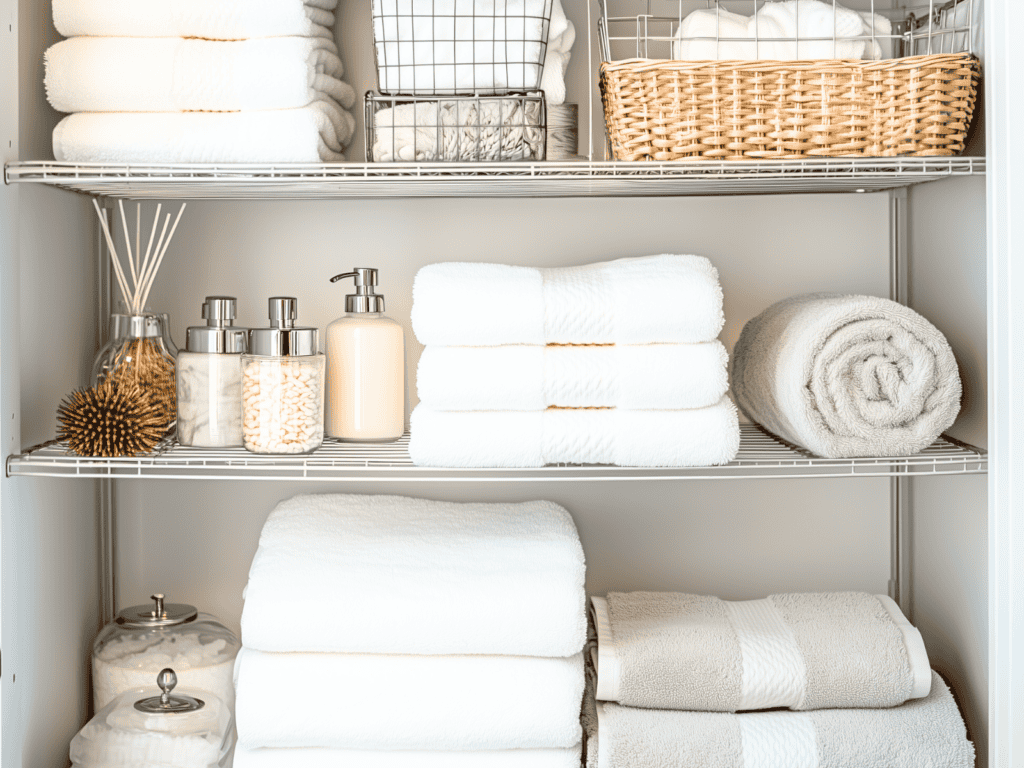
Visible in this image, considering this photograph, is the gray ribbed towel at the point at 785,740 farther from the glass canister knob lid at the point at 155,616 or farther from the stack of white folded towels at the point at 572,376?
the glass canister knob lid at the point at 155,616

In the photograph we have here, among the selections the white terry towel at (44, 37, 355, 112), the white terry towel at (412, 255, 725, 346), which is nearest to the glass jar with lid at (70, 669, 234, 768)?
the white terry towel at (412, 255, 725, 346)

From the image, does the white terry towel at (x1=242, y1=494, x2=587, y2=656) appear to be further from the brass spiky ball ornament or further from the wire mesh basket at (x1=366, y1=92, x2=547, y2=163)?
the wire mesh basket at (x1=366, y1=92, x2=547, y2=163)

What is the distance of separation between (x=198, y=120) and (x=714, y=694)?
0.82 meters

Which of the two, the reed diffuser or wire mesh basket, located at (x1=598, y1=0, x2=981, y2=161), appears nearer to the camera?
wire mesh basket, located at (x1=598, y1=0, x2=981, y2=161)

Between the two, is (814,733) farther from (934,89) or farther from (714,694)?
(934,89)

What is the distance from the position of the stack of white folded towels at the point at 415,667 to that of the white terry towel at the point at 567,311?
25cm

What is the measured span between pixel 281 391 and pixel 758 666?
0.58 m

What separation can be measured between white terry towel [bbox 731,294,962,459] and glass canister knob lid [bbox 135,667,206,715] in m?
0.72

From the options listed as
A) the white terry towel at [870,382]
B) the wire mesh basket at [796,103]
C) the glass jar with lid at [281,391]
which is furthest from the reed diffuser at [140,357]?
the white terry towel at [870,382]

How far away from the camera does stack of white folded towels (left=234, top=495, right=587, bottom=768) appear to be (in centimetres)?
98

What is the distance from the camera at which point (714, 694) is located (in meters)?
1.01

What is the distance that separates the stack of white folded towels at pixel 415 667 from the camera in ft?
3.22

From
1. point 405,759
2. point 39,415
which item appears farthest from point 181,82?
point 405,759

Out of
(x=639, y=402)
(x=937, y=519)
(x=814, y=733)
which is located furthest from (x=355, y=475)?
(x=937, y=519)
